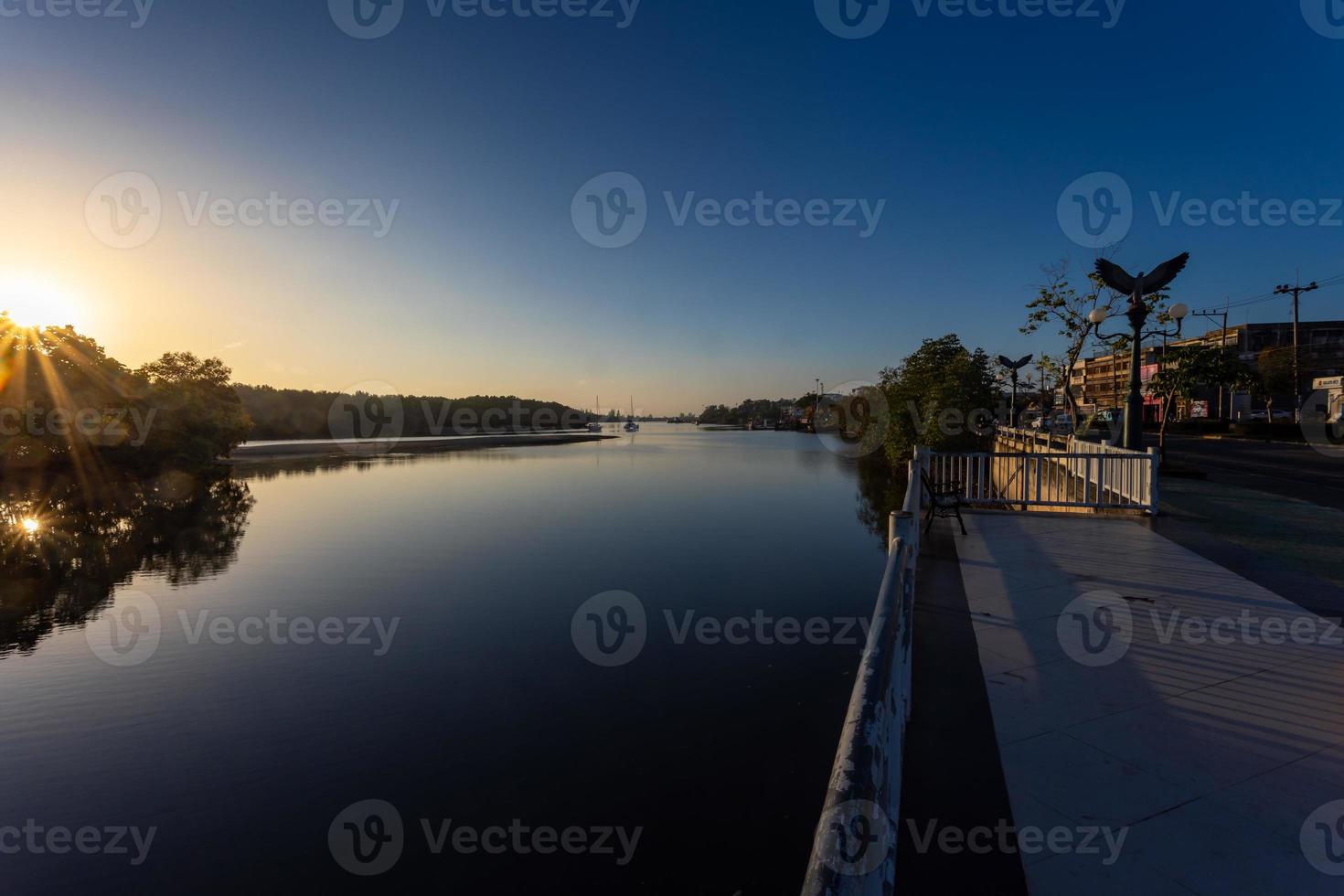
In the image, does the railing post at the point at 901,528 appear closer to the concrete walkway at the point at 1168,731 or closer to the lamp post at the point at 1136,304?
the concrete walkway at the point at 1168,731

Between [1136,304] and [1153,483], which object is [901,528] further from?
[1136,304]

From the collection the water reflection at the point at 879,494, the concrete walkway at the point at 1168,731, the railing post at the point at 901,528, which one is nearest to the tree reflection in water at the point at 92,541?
the railing post at the point at 901,528

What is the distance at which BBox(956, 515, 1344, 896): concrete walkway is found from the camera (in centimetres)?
253

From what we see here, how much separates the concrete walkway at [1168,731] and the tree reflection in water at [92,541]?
1499 centimetres

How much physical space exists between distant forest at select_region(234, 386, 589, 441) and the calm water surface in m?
87.4

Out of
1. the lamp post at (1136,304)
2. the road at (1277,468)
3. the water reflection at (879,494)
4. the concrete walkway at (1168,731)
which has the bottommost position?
the water reflection at (879,494)

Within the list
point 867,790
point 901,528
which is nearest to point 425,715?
point 901,528

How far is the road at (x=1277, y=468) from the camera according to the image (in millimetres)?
13023

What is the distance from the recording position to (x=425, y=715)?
7.37m

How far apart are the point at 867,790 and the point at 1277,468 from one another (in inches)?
988

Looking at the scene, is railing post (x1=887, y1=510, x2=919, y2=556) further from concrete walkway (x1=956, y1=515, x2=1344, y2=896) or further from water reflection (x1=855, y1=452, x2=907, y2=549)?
water reflection (x1=855, y1=452, x2=907, y2=549)

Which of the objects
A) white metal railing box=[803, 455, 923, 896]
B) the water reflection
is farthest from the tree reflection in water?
the water reflection

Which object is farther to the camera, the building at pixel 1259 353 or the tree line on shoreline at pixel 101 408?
the building at pixel 1259 353

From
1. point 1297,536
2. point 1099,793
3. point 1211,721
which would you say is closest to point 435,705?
point 1099,793
